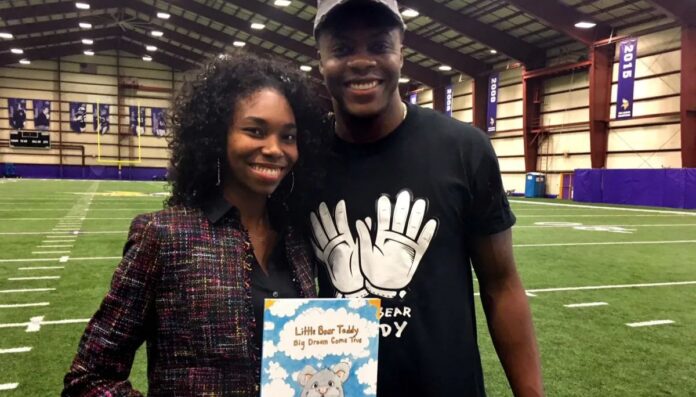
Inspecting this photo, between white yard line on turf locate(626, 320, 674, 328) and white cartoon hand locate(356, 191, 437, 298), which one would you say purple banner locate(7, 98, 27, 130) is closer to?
white yard line on turf locate(626, 320, 674, 328)

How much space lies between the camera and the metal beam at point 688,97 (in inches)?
587

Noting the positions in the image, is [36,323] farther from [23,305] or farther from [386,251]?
Result: [386,251]

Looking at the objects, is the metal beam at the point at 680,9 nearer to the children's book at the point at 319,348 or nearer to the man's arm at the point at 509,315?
the man's arm at the point at 509,315

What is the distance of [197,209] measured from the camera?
1187 millimetres

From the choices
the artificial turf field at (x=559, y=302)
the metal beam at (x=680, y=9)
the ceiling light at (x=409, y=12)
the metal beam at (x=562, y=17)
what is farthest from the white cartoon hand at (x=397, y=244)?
the ceiling light at (x=409, y=12)

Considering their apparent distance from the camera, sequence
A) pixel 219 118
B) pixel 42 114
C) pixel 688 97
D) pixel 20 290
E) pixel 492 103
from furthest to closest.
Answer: pixel 42 114 → pixel 492 103 → pixel 688 97 → pixel 20 290 → pixel 219 118

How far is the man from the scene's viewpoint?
A: 1.29m

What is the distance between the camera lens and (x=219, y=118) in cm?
126

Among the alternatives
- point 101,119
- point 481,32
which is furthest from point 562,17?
point 101,119

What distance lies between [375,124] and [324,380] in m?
0.63

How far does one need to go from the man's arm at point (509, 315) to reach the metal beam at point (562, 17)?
51.4 ft

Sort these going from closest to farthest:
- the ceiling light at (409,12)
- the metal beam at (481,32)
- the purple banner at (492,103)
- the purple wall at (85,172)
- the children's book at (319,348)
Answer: the children's book at (319,348) → the ceiling light at (409,12) → the metal beam at (481,32) → the purple banner at (492,103) → the purple wall at (85,172)

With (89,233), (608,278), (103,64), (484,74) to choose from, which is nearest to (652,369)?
(608,278)

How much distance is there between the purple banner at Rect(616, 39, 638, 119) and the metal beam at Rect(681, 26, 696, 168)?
199cm
